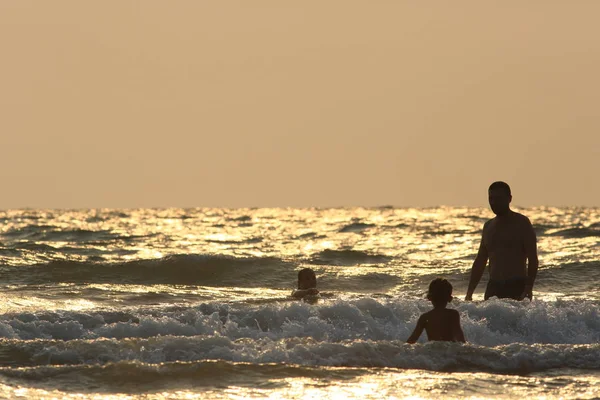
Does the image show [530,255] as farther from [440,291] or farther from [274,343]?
[274,343]

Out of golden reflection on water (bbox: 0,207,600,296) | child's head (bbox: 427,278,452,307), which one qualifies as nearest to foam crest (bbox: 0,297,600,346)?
child's head (bbox: 427,278,452,307)

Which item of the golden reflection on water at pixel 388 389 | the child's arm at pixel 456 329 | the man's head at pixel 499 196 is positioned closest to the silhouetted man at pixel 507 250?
the man's head at pixel 499 196

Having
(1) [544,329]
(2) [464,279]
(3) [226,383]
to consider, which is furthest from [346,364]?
(2) [464,279]

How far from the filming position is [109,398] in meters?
7.32

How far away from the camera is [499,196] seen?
987 centimetres

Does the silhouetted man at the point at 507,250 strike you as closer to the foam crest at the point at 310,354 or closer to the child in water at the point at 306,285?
the foam crest at the point at 310,354

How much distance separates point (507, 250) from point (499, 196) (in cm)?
65

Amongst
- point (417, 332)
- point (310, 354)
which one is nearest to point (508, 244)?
point (417, 332)

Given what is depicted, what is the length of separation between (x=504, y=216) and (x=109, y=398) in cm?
486

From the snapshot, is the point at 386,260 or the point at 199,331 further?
the point at 386,260

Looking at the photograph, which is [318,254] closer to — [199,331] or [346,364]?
[199,331]

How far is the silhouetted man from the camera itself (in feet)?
32.8

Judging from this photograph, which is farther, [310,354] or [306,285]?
[306,285]

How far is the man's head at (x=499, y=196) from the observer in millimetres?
9852
